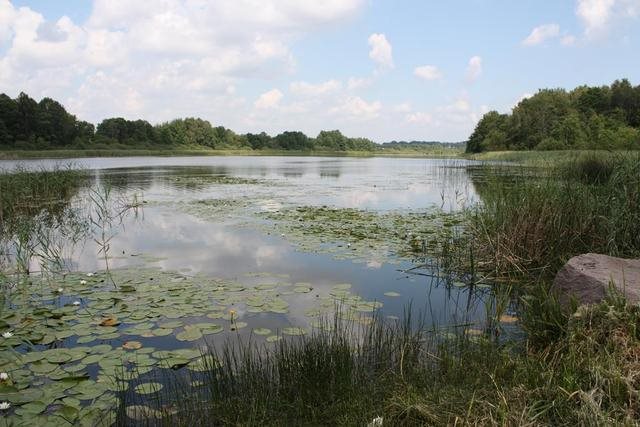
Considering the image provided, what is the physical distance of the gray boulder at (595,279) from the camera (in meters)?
4.07

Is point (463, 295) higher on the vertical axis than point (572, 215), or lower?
lower

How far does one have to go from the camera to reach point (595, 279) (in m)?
4.29

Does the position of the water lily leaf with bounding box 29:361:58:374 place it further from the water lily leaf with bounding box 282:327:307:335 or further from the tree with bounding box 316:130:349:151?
the tree with bounding box 316:130:349:151

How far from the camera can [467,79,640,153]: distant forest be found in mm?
59594

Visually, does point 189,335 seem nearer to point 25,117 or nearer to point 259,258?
point 259,258

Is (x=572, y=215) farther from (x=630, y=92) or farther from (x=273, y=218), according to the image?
(x=630, y=92)

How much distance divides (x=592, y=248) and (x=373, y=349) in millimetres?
4561

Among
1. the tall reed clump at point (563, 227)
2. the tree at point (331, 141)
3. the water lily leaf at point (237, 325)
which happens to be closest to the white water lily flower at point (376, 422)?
the water lily leaf at point (237, 325)

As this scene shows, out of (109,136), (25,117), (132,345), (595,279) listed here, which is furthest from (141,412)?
(109,136)

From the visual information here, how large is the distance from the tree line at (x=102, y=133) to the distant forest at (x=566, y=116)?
204 ft

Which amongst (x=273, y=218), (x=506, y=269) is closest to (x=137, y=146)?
(x=273, y=218)

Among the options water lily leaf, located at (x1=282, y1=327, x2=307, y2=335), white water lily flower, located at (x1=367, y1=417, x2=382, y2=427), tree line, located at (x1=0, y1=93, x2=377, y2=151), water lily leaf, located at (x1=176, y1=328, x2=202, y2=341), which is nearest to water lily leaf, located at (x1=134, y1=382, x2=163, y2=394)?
water lily leaf, located at (x1=176, y1=328, x2=202, y2=341)

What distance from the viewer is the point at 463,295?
618 centimetres

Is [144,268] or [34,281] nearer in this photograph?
[34,281]
